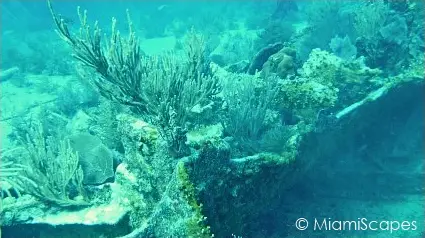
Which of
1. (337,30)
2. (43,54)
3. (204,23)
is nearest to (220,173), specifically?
(337,30)

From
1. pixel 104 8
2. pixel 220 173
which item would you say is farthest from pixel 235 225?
pixel 104 8

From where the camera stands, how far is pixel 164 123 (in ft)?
12.7

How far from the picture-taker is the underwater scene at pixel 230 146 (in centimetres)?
385

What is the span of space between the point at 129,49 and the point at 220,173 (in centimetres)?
205

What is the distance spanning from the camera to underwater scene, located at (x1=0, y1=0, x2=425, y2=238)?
12.6 feet

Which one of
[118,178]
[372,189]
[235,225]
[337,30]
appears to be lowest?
[235,225]

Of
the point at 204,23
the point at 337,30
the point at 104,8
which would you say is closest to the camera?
the point at 337,30

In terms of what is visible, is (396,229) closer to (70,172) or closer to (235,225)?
(235,225)

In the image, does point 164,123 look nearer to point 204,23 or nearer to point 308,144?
point 308,144

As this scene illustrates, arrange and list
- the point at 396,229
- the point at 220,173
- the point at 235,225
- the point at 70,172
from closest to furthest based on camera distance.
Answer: the point at 220,173, the point at 235,225, the point at 70,172, the point at 396,229

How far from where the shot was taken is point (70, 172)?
4.65 metres

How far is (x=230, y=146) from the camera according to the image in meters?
5.07

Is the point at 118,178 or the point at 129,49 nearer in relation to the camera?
the point at 129,49

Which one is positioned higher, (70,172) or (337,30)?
(337,30)
